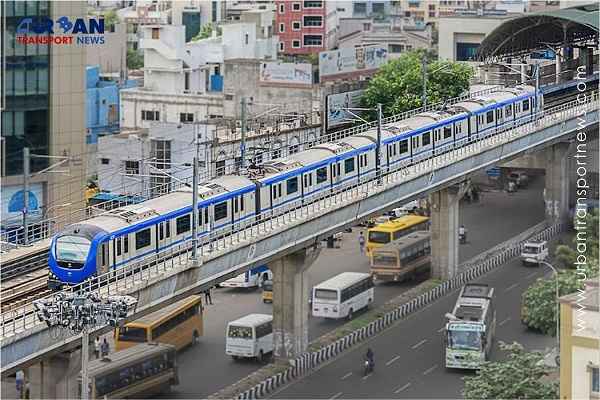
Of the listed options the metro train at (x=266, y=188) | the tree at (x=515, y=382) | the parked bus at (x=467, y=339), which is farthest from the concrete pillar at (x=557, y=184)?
the tree at (x=515, y=382)

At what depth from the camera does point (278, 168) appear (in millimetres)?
55594

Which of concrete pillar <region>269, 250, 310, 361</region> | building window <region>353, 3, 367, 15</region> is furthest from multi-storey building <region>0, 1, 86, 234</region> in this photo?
building window <region>353, 3, 367, 15</region>

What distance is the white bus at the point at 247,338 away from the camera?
56.7 meters

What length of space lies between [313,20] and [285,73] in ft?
119

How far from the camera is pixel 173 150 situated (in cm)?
7538

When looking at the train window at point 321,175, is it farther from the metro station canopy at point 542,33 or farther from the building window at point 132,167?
the metro station canopy at point 542,33

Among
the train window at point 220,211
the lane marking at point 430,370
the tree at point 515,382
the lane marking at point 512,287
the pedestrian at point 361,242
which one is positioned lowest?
the lane marking at point 430,370

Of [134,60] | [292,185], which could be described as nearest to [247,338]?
[292,185]

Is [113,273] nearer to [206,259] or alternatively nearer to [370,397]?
[206,259]

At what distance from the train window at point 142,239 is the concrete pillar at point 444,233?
26.1 meters

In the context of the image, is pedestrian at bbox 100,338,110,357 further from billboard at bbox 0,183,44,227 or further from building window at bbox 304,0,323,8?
building window at bbox 304,0,323,8

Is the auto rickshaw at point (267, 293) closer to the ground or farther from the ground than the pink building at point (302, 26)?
closer to the ground

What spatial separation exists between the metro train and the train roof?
16.6ft

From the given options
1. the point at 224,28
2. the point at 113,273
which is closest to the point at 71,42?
the point at 113,273
